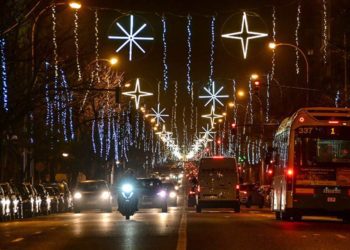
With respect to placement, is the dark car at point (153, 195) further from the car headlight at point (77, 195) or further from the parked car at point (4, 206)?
the parked car at point (4, 206)

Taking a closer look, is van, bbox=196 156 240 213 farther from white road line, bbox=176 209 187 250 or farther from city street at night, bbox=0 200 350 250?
white road line, bbox=176 209 187 250

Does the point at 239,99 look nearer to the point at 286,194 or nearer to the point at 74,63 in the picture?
the point at 74,63

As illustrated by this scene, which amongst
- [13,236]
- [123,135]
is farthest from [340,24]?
[13,236]

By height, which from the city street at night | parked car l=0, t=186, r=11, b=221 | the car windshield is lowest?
the city street at night

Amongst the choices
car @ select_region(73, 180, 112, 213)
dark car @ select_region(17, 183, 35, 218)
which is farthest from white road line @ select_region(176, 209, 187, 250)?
car @ select_region(73, 180, 112, 213)

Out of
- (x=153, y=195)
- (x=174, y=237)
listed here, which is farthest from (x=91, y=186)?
(x=174, y=237)

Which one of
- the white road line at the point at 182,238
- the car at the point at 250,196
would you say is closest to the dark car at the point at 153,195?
the car at the point at 250,196

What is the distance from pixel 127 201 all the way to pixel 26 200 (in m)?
10.9

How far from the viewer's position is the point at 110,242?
67.8 feet

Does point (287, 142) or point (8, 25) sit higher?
point (8, 25)

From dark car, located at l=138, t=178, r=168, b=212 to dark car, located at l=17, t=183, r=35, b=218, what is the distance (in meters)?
6.07

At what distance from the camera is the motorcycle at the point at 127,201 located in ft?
107

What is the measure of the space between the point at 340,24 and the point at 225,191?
2671cm

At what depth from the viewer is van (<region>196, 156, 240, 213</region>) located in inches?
1763
